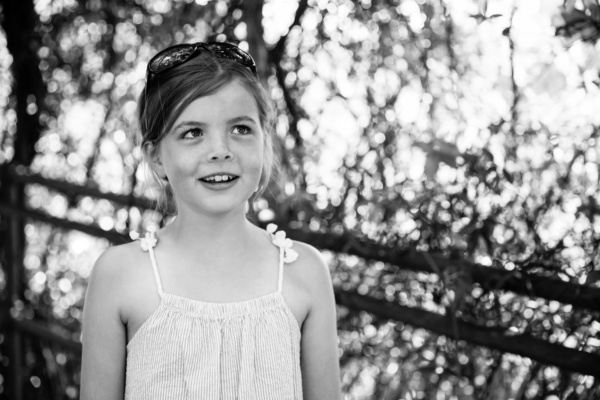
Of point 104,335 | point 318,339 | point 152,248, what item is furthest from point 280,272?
point 104,335

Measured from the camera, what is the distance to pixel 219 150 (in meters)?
1.60

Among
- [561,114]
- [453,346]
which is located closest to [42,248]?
[453,346]

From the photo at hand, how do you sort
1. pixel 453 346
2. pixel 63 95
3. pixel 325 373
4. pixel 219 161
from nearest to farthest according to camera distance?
pixel 219 161 < pixel 325 373 < pixel 453 346 < pixel 63 95

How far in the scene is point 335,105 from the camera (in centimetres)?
236

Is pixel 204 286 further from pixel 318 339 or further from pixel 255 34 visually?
pixel 255 34

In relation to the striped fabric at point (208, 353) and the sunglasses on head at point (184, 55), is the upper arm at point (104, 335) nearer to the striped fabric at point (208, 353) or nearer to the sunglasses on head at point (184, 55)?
the striped fabric at point (208, 353)

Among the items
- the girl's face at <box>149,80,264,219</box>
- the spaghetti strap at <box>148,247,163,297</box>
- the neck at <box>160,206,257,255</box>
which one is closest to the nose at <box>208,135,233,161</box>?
the girl's face at <box>149,80,264,219</box>

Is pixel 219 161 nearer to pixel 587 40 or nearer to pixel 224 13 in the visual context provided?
pixel 587 40

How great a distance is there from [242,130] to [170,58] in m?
0.22

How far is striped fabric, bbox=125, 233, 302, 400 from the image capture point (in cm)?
157

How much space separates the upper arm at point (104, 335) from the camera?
1.61m

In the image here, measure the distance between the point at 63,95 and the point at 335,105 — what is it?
1.44 metres

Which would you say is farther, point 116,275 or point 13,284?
point 13,284

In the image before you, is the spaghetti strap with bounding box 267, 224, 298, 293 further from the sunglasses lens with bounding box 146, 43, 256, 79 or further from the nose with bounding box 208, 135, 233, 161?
the sunglasses lens with bounding box 146, 43, 256, 79
